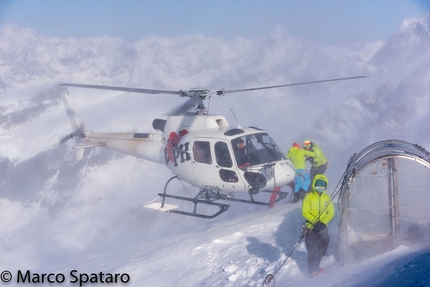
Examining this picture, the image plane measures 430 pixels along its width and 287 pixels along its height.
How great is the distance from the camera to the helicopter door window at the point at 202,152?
26.5 ft

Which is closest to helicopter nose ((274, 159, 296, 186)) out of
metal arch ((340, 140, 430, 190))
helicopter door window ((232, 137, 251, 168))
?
helicopter door window ((232, 137, 251, 168))

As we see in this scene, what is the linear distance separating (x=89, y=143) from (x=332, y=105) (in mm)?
16985

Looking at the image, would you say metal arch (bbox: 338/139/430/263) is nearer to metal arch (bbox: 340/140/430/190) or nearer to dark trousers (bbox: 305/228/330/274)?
metal arch (bbox: 340/140/430/190)

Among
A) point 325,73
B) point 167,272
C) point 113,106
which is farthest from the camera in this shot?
point 325,73

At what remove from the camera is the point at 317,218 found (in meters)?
5.29

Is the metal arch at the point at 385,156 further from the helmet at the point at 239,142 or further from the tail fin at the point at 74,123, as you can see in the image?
the tail fin at the point at 74,123

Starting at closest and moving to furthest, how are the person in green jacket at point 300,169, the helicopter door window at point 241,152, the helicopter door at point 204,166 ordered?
the helicopter door window at point 241,152 < the helicopter door at point 204,166 < the person in green jacket at point 300,169

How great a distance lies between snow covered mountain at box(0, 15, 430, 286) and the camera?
6.94 metres

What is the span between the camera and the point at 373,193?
5.50 meters

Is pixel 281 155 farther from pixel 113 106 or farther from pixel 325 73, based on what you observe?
pixel 325 73

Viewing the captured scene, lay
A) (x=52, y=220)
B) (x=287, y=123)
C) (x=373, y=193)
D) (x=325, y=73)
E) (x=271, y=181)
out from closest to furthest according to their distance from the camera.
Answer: (x=373, y=193), (x=271, y=181), (x=52, y=220), (x=287, y=123), (x=325, y=73)

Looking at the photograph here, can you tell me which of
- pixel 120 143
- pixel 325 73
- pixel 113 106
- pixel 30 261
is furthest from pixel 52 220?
pixel 325 73

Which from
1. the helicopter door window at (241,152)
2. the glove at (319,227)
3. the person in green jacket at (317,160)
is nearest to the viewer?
the glove at (319,227)

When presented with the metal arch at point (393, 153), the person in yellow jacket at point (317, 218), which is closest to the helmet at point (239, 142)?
the person in yellow jacket at point (317, 218)
